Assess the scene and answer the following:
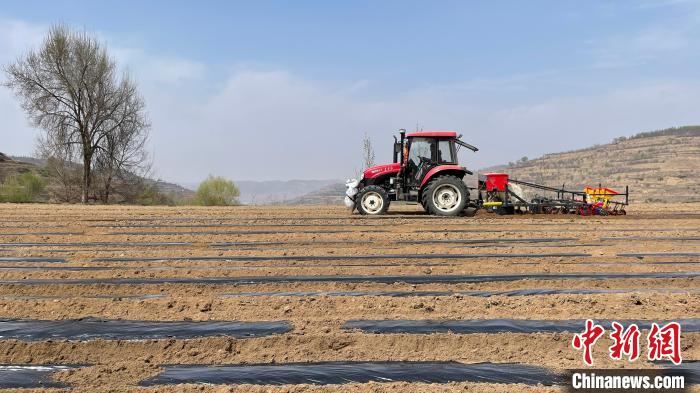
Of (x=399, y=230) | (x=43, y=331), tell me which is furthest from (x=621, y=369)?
(x=399, y=230)

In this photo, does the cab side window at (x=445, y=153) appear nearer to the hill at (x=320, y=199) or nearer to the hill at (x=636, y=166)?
the hill at (x=636, y=166)

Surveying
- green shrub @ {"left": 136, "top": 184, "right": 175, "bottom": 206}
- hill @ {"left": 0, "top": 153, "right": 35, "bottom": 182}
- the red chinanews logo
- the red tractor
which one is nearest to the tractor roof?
the red tractor

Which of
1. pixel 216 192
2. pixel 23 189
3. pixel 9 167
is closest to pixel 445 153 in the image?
pixel 216 192

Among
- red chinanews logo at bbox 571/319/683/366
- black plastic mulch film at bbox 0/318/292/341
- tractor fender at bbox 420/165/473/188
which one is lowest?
black plastic mulch film at bbox 0/318/292/341

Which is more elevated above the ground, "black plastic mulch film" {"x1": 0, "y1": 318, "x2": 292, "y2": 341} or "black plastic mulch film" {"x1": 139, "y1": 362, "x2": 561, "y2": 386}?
"black plastic mulch film" {"x1": 0, "y1": 318, "x2": 292, "y2": 341}

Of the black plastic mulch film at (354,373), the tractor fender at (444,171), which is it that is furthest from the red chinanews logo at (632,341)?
the tractor fender at (444,171)

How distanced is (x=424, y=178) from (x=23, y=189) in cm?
1885

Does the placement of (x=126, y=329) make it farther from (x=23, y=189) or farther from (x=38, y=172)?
(x=38, y=172)

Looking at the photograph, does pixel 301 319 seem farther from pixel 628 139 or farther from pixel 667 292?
pixel 628 139

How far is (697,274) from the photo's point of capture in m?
6.34

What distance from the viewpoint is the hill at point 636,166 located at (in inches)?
1326

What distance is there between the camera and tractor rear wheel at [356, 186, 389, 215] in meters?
12.7

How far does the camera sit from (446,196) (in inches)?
494

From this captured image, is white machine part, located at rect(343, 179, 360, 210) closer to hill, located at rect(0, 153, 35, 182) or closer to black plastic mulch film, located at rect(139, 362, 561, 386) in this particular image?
black plastic mulch film, located at rect(139, 362, 561, 386)
